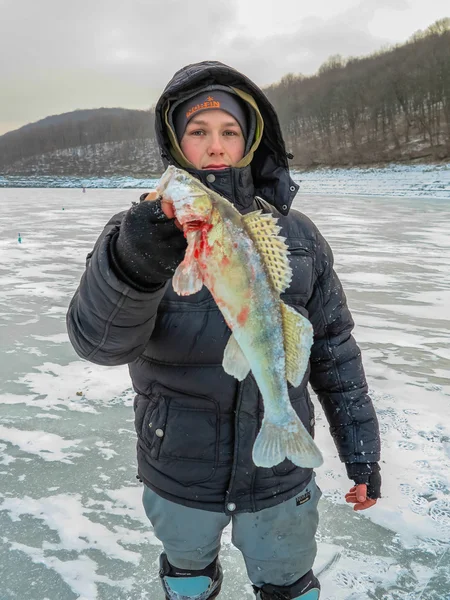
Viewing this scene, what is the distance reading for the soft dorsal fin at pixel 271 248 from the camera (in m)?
1.49

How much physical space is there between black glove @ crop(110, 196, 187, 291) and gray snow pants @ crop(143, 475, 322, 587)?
1.06 meters

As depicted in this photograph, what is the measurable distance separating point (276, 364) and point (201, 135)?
119 cm

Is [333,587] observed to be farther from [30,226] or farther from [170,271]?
[30,226]

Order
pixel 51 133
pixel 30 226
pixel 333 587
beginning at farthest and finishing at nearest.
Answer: pixel 51 133 < pixel 30 226 < pixel 333 587

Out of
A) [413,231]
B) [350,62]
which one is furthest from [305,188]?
[350,62]

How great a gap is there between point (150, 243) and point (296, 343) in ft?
1.86

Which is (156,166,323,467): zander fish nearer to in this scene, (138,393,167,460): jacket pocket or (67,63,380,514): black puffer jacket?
(67,63,380,514): black puffer jacket

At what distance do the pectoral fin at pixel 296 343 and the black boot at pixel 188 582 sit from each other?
44.6 inches

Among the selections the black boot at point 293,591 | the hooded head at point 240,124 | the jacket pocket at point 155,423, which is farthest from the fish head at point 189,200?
the black boot at point 293,591

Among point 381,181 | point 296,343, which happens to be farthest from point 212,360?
point 381,181

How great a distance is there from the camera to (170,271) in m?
1.56

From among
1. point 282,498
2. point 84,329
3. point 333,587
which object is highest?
point 84,329

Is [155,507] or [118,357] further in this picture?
[155,507]

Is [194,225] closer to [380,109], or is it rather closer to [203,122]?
[203,122]
